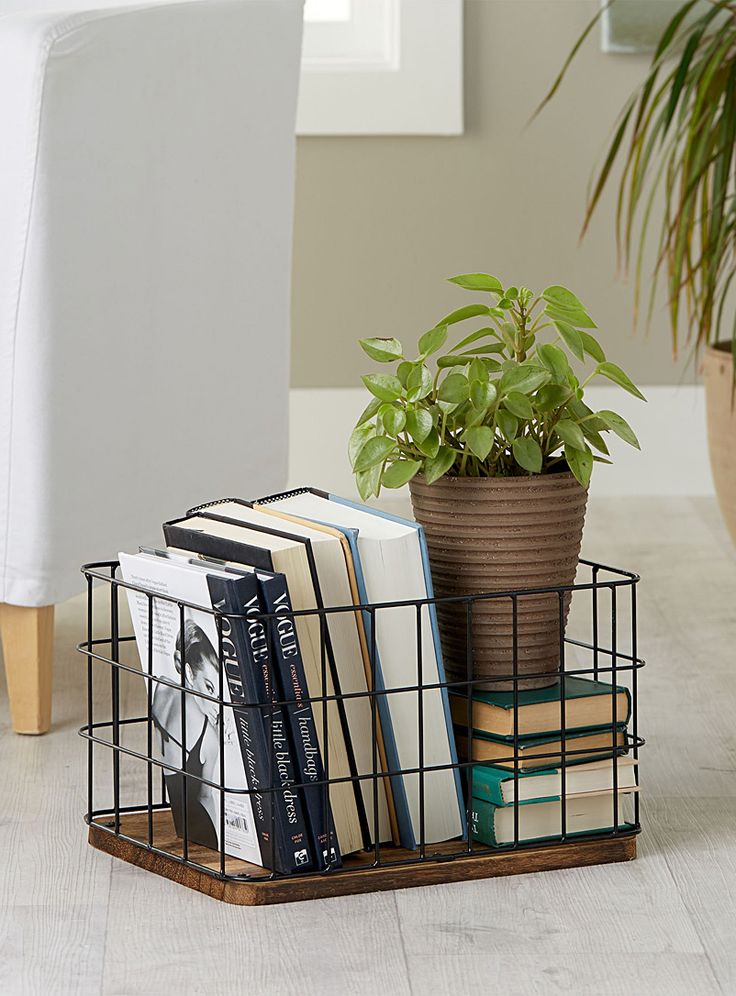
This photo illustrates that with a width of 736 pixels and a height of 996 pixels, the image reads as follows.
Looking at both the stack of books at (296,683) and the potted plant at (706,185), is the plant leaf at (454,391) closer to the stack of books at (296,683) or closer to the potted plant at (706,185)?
the stack of books at (296,683)

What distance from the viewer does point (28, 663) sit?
4.80 feet

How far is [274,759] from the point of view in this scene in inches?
40.1

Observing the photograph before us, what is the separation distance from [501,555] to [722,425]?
1135 millimetres

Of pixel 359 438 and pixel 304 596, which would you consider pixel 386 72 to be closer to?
pixel 359 438

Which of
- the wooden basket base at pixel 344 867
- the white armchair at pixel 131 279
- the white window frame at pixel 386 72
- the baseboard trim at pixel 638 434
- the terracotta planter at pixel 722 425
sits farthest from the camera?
the baseboard trim at pixel 638 434

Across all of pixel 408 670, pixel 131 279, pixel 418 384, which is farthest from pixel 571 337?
pixel 131 279

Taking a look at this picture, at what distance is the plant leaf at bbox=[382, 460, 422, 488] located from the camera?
42.0 inches

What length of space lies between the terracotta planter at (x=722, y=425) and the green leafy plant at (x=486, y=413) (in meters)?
1.02

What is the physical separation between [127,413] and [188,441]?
128mm

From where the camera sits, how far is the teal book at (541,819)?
3.61 feet

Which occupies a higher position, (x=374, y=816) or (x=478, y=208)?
(x=478, y=208)

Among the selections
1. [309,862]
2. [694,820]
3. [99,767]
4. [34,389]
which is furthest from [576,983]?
[34,389]

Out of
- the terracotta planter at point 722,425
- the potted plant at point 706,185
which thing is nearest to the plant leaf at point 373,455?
the potted plant at point 706,185

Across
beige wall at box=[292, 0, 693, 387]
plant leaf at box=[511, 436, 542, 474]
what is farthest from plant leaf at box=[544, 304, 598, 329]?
beige wall at box=[292, 0, 693, 387]
